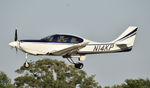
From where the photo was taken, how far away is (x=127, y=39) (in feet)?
170

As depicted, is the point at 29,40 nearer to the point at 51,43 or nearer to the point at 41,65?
the point at 51,43

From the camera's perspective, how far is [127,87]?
8031 centimetres

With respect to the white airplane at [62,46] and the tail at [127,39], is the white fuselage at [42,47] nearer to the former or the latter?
the white airplane at [62,46]

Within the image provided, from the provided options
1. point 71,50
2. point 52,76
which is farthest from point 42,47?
point 52,76

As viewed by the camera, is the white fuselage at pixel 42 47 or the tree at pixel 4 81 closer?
the white fuselage at pixel 42 47

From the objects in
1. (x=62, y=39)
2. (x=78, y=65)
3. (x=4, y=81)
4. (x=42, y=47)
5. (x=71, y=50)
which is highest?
(x=62, y=39)

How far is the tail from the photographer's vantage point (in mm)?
50625

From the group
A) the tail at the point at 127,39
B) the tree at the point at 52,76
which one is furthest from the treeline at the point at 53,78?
the tail at the point at 127,39

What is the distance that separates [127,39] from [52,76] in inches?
1291

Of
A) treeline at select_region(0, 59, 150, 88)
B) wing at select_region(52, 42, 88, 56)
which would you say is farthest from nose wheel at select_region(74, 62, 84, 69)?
treeline at select_region(0, 59, 150, 88)

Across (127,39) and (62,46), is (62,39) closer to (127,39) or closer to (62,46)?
(62,46)

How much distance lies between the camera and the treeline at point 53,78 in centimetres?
8119

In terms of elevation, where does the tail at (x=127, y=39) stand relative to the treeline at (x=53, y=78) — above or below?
above

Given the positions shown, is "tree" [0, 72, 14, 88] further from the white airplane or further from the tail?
the white airplane
